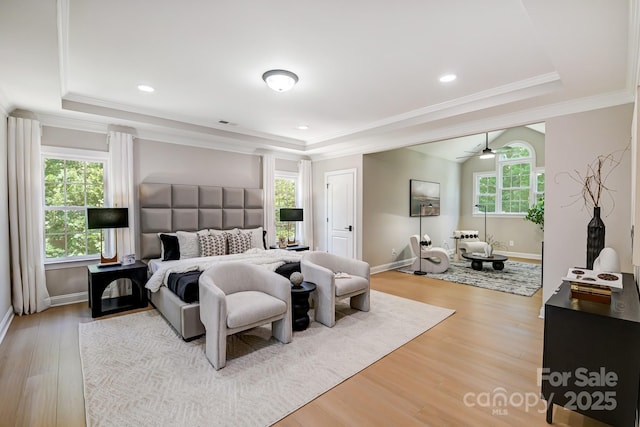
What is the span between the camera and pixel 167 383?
229 cm

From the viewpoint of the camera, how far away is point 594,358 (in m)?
1.74

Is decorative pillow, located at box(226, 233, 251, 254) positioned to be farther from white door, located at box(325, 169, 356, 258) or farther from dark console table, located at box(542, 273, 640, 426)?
dark console table, located at box(542, 273, 640, 426)

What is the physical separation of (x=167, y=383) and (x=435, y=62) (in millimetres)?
3748

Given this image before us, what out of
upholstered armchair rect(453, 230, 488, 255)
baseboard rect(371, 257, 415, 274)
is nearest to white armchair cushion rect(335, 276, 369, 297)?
baseboard rect(371, 257, 415, 274)

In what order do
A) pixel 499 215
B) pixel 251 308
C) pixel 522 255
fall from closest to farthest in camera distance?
pixel 251 308 → pixel 522 255 → pixel 499 215

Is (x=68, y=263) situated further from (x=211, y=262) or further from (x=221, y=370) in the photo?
(x=221, y=370)

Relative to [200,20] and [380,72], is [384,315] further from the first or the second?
[200,20]

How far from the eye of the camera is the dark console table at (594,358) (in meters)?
1.65

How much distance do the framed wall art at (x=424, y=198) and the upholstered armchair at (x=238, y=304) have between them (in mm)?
4941

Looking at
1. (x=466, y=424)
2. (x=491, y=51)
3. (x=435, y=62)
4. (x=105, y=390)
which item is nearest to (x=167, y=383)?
(x=105, y=390)

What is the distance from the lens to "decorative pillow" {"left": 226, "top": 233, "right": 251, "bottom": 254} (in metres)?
4.71

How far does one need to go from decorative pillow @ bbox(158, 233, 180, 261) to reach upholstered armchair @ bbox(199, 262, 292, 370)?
5.28ft

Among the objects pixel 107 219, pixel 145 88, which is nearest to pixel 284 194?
pixel 107 219

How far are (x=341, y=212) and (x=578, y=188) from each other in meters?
3.88
